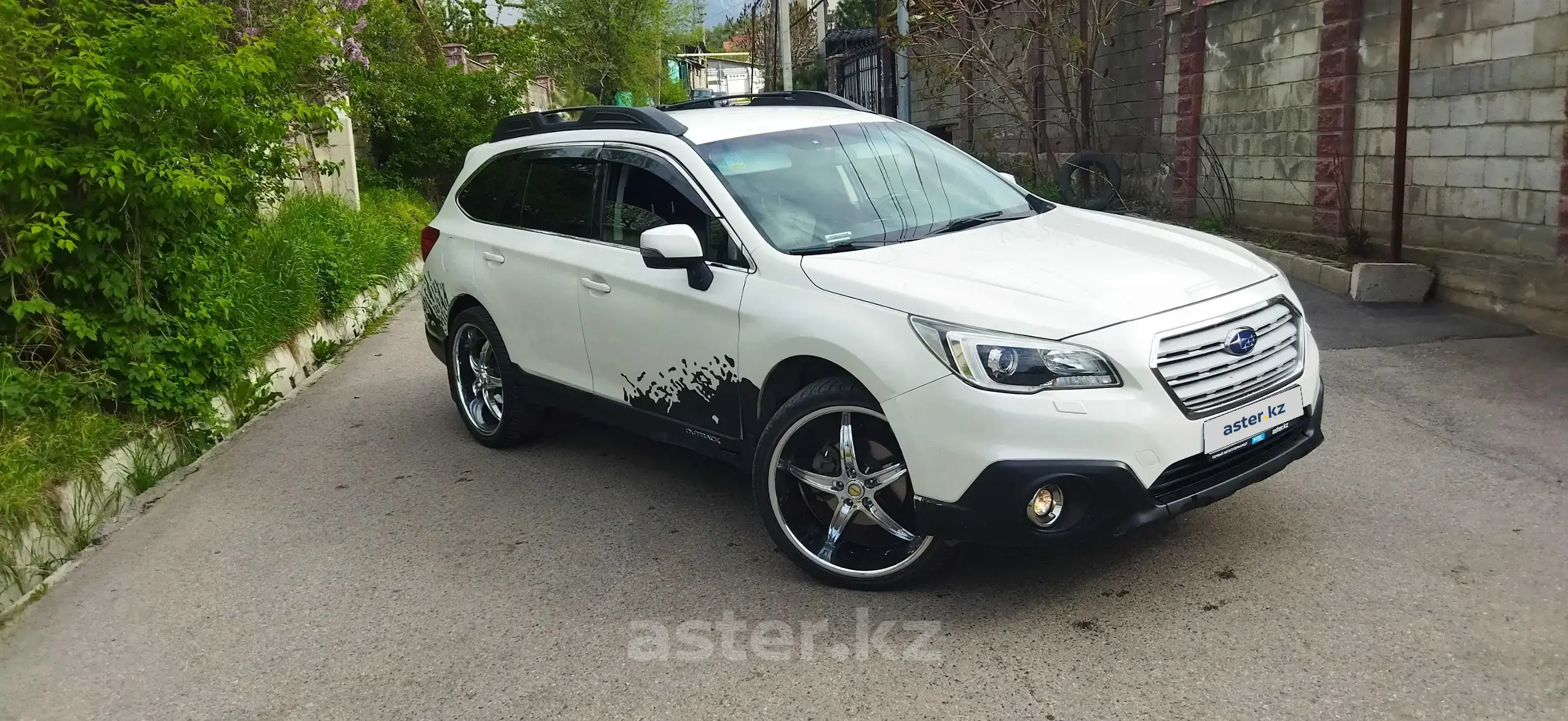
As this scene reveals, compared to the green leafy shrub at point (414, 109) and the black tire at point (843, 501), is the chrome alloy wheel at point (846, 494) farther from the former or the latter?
the green leafy shrub at point (414, 109)

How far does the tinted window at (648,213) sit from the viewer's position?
4.89 meters

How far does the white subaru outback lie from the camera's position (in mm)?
3871

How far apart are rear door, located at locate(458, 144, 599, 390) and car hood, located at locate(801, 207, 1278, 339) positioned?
1.60 m

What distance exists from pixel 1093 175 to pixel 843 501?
11.3 meters

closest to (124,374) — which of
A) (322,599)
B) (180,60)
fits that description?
(180,60)

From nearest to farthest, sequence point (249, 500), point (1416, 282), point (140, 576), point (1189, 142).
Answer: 1. point (140, 576)
2. point (249, 500)
3. point (1416, 282)
4. point (1189, 142)

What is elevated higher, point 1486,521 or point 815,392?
point 815,392

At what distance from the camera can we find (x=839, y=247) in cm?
473

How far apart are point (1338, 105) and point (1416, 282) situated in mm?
2067

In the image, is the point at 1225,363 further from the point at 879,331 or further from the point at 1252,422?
the point at 879,331

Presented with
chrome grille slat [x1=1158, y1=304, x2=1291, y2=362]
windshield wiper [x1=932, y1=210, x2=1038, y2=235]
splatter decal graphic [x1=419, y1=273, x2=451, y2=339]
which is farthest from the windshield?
splatter decal graphic [x1=419, y1=273, x2=451, y2=339]

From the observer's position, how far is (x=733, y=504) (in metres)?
5.54

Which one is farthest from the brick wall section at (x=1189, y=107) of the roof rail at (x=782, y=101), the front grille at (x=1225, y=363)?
the front grille at (x=1225, y=363)

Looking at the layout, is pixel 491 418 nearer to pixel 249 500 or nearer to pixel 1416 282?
pixel 249 500
